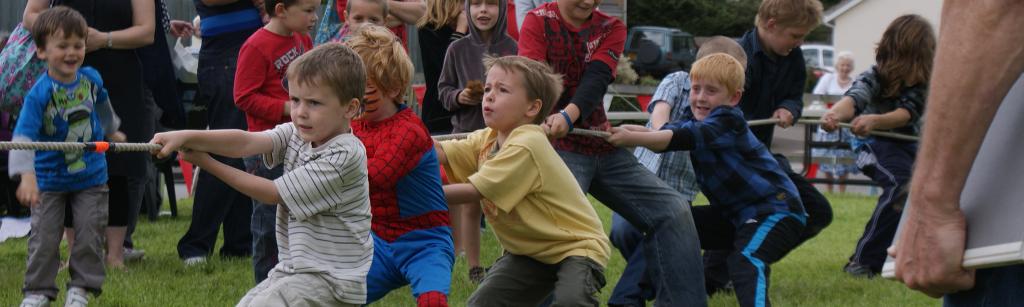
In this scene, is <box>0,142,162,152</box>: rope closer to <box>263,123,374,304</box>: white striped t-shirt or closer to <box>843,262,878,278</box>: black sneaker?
<box>263,123,374,304</box>: white striped t-shirt

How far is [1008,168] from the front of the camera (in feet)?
7.90

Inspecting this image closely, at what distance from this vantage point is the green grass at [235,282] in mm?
6492

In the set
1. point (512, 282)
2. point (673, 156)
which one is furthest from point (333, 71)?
point (673, 156)

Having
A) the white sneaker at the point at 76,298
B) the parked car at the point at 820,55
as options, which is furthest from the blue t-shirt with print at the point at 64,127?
the parked car at the point at 820,55

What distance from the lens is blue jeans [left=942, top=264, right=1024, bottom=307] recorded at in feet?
8.25

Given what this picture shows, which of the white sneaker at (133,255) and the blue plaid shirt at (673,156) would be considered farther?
the white sneaker at (133,255)

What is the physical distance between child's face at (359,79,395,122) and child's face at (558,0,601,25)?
1326 millimetres

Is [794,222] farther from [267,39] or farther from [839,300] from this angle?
[267,39]

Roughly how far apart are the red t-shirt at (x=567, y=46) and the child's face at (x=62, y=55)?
2.04m

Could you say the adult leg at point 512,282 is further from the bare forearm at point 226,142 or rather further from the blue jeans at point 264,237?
the bare forearm at point 226,142

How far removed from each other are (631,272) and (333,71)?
2.82 metres

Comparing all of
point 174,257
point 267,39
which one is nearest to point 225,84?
point 267,39

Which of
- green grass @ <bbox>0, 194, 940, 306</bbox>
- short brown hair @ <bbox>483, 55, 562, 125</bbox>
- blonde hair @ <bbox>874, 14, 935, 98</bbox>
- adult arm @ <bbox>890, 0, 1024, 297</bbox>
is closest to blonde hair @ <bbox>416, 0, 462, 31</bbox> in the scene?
green grass @ <bbox>0, 194, 940, 306</bbox>

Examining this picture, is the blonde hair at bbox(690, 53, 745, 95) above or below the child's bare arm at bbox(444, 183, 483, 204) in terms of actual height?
below
